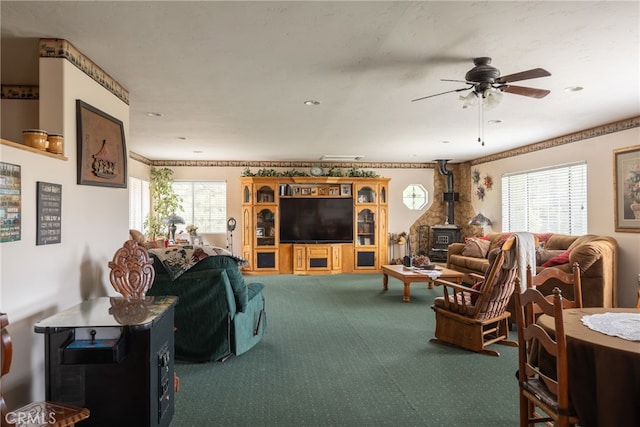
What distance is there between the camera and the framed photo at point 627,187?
4.79 m

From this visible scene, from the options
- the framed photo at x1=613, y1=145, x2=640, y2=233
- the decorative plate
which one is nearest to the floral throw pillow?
the framed photo at x1=613, y1=145, x2=640, y2=233

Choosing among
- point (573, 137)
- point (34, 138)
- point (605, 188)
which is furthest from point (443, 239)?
point (34, 138)

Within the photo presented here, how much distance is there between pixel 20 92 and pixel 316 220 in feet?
19.5

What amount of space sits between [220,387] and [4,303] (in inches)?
60.5

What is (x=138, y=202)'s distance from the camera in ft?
25.4

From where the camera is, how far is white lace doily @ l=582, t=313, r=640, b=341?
1.87m

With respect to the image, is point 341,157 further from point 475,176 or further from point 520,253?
point 520,253

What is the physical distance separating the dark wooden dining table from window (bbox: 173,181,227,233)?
302 inches

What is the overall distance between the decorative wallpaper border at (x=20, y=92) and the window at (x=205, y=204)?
5479 mm

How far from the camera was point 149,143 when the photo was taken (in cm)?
650

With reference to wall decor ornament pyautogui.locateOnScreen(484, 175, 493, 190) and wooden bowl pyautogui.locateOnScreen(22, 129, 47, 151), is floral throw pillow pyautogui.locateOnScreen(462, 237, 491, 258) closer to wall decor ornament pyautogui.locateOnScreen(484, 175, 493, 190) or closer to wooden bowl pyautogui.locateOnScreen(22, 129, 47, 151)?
wall decor ornament pyautogui.locateOnScreen(484, 175, 493, 190)

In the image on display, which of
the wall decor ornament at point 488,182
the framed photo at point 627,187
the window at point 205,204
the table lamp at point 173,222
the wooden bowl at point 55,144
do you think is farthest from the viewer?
the window at point 205,204

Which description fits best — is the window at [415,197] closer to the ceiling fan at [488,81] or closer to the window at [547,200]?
the window at [547,200]

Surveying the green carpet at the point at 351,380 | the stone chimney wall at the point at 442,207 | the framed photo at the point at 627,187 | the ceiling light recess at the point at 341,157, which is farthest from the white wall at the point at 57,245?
the stone chimney wall at the point at 442,207
